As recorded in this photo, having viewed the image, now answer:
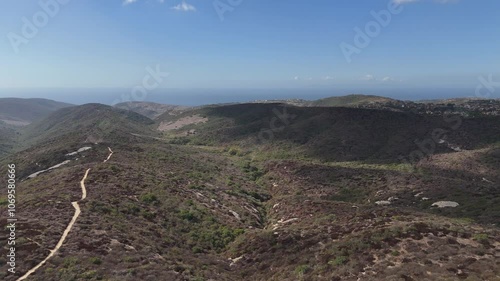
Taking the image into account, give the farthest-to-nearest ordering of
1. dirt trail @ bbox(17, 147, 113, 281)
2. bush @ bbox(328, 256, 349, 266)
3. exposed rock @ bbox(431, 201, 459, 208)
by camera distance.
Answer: exposed rock @ bbox(431, 201, 459, 208) < bush @ bbox(328, 256, 349, 266) < dirt trail @ bbox(17, 147, 113, 281)

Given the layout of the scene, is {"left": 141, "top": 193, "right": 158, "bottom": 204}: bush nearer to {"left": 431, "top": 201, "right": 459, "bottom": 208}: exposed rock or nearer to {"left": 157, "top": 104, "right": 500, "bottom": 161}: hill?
{"left": 431, "top": 201, "right": 459, "bottom": 208}: exposed rock

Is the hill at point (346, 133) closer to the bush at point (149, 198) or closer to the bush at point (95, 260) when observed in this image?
the bush at point (149, 198)

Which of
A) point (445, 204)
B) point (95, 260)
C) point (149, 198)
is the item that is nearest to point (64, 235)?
point (95, 260)

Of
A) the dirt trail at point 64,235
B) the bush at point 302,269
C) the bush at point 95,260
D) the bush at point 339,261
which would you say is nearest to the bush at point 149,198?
the dirt trail at point 64,235

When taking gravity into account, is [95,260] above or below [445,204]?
above

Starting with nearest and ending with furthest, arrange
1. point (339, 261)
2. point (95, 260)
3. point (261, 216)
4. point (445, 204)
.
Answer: point (95, 260)
point (339, 261)
point (445, 204)
point (261, 216)

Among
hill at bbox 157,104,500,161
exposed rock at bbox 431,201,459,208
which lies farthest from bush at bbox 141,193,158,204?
hill at bbox 157,104,500,161

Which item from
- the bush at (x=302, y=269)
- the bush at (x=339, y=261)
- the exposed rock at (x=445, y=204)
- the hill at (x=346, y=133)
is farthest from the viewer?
the hill at (x=346, y=133)

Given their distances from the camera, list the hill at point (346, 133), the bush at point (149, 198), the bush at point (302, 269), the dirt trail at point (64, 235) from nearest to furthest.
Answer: the dirt trail at point (64, 235)
the bush at point (302, 269)
the bush at point (149, 198)
the hill at point (346, 133)

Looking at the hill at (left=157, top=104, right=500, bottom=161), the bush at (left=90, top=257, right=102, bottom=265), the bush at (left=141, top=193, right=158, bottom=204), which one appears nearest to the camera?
the bush at (left=90, top=257, right=102, bottom=265)

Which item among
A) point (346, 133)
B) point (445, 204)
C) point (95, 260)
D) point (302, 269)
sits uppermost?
point (346, 133)

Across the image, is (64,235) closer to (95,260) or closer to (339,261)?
(95,260)

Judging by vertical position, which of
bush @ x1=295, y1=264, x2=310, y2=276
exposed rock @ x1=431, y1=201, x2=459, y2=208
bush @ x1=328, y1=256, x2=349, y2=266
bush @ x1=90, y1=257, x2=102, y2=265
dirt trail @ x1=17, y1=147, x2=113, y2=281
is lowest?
exposed rock @ x1=431, y1=201, x2=459, y2=208

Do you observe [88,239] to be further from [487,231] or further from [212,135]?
[212,135]
